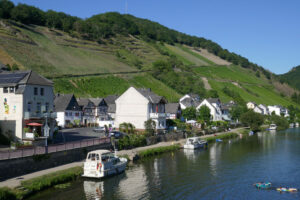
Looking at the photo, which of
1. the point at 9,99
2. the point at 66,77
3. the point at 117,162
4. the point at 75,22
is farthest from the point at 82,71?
the point at 117,162

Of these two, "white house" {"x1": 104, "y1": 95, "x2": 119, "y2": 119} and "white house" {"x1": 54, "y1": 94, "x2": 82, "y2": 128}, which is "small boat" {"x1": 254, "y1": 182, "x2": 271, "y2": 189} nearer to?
"white house" {"x1": 54, "y1": 94, "x2": 82, "y2": 128}

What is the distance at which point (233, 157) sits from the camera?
5700 cm

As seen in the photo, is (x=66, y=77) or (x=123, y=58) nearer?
(x=66, y=77)

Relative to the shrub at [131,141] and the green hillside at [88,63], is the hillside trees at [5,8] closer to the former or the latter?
the green hillside at [88,63]

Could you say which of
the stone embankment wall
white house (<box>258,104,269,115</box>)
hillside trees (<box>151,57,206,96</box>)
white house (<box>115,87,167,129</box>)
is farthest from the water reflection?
white house (<box>258,104,269,115</box>)

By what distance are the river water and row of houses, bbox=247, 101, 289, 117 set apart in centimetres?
10464

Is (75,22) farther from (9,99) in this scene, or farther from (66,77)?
(9,99)

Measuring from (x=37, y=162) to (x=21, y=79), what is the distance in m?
15.3

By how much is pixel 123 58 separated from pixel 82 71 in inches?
1899

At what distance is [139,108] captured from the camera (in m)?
73.4

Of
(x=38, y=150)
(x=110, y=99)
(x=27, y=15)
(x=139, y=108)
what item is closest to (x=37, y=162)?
(x=38, y=150)

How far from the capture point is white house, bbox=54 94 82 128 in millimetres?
80688

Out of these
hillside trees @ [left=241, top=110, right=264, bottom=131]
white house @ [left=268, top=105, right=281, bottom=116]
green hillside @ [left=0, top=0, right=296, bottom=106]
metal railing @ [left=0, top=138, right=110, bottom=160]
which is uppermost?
green hillside @ [left=0, top=0, right=296, bottom=106]

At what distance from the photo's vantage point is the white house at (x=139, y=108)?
72688 mm
